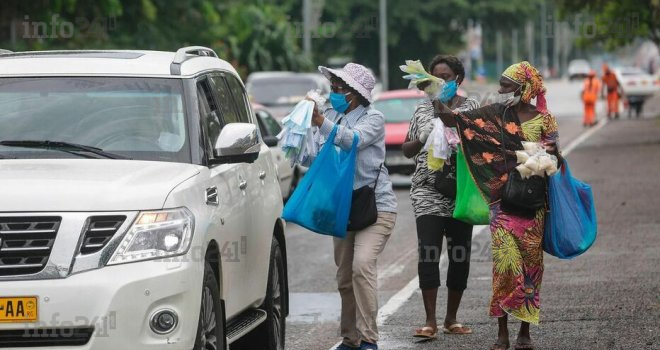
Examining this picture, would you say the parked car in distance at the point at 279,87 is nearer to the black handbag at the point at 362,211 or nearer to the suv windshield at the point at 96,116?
the black handbag at the point at 362,211

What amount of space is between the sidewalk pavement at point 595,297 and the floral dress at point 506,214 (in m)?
0.44

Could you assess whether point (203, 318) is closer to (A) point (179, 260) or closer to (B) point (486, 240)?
(A) point (179, 260)

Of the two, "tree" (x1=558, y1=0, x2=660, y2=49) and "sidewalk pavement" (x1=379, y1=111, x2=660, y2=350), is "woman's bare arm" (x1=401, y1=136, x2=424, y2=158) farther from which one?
"tree" (x1=558, y1=0, x2=660, y2=49)

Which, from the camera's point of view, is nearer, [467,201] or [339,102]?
[339,102]

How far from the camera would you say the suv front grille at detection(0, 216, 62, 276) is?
6363 mm

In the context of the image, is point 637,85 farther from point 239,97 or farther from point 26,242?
point 26,242

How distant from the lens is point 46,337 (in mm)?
6367

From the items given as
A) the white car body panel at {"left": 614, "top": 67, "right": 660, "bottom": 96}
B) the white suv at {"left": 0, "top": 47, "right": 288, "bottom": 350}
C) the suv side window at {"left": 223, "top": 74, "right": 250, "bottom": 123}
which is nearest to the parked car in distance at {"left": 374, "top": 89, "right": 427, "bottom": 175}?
the suv side window at {"left": 223, "top": 74, "right": 250, "bottom": 123}

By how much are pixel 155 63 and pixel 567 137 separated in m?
31.1

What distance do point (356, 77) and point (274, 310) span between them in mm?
1474

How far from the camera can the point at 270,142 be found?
10398 mm

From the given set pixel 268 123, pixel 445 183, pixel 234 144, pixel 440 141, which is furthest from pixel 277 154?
pixel 234 144

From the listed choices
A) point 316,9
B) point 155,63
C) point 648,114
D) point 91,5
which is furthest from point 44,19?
point 316,9

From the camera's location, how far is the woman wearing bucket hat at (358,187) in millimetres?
8797
